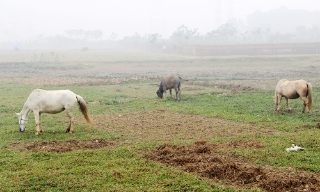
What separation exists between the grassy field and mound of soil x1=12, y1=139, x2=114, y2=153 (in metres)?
0.16

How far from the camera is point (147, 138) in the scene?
41.4ft

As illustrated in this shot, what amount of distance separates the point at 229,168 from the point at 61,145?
564cm

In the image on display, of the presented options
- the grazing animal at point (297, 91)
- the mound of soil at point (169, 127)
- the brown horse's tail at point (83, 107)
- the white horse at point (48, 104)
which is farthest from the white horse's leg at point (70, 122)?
the grazing animal at point (297, 91)

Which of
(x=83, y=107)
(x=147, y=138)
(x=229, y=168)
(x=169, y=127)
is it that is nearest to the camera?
(x=229, y=168)

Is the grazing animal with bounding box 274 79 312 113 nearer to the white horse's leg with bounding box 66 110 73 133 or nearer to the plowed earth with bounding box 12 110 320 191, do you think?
the plowed earth with bounding box 12 110 320 191

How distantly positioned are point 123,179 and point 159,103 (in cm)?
1219

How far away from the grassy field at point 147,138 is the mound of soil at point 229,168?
0.88 ft

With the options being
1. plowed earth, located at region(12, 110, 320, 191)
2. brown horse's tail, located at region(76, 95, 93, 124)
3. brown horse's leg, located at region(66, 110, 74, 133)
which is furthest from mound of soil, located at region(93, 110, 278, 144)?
brown horse's leg, located at region(66, 110, 74, 133)

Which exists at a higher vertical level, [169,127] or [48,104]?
[48,104]

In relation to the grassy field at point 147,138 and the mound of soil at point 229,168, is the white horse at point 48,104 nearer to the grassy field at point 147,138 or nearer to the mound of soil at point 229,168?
the grassy field at point 147,138

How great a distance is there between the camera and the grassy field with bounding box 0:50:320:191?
829 cm

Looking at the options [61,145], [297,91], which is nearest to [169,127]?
[61,145]

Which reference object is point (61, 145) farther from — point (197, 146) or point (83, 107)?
point (197, 146)

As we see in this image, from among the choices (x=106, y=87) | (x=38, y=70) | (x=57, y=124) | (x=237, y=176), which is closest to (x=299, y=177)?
(x=237, y=176)
